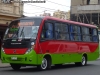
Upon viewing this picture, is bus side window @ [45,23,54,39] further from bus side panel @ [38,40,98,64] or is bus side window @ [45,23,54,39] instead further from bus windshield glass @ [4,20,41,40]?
bus windshield glass @ [4,20,41,40]

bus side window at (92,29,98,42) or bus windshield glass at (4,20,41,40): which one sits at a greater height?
bus windshield glass at (4,20,41,40)

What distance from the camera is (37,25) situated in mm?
17734

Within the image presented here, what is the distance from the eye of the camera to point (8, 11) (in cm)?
3002

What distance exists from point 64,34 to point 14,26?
3.59 m

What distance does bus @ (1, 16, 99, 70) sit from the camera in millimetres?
17234

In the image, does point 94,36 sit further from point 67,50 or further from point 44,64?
point 44,64

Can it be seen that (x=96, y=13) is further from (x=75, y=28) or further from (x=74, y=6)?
(x=75, y=28)

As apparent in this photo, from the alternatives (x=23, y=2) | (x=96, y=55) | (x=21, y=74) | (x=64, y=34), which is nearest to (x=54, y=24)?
(x=64, y=34)

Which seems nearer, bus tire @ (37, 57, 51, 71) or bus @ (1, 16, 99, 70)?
bus @ (1, 16, 99, 70)

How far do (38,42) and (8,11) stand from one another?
43.8 feet

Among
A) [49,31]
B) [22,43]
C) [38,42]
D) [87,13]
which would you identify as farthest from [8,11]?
[87,13]

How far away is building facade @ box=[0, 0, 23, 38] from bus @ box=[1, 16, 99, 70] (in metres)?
8.59

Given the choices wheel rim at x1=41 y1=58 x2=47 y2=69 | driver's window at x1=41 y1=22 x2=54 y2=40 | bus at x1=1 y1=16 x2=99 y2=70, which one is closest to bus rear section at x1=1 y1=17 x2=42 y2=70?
bus at x1=1 y1=16 x2=99 y2=70

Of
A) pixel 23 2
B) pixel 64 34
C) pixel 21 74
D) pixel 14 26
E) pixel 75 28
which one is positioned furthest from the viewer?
pixel 23 2
